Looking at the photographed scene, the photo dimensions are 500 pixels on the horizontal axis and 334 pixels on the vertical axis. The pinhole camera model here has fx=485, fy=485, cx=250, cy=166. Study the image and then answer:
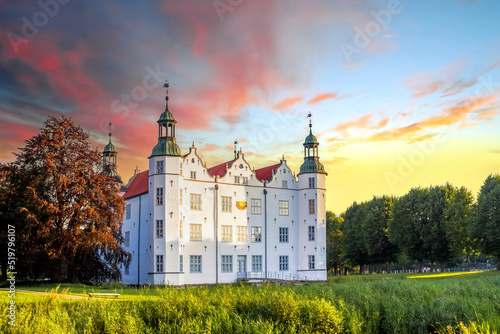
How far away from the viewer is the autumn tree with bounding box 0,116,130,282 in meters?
34.2

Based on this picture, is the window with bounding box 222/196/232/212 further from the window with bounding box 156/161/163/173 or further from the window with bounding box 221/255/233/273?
the window with bounding box 156/161/163/173

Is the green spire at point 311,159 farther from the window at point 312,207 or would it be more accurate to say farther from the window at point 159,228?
the window at point 159,228

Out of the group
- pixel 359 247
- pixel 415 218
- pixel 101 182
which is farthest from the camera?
pixel 359 247

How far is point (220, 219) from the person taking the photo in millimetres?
47625

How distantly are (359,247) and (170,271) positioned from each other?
3750 centimetres

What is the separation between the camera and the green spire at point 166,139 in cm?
4416

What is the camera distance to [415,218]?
62.4 meters

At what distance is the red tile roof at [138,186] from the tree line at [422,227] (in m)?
33.3

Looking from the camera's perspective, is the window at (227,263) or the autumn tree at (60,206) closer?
the autumn tree at (60,206)

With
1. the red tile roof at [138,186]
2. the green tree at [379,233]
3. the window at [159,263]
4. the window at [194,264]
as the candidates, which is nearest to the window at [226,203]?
the window at [194,264]

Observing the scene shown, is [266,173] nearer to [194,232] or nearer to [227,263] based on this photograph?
[227,263]

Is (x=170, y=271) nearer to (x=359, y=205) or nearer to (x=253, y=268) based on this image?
(x=253, y=268)

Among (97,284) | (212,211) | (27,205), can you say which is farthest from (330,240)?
(27,205)

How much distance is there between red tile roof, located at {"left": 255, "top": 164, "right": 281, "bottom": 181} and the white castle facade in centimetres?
13
